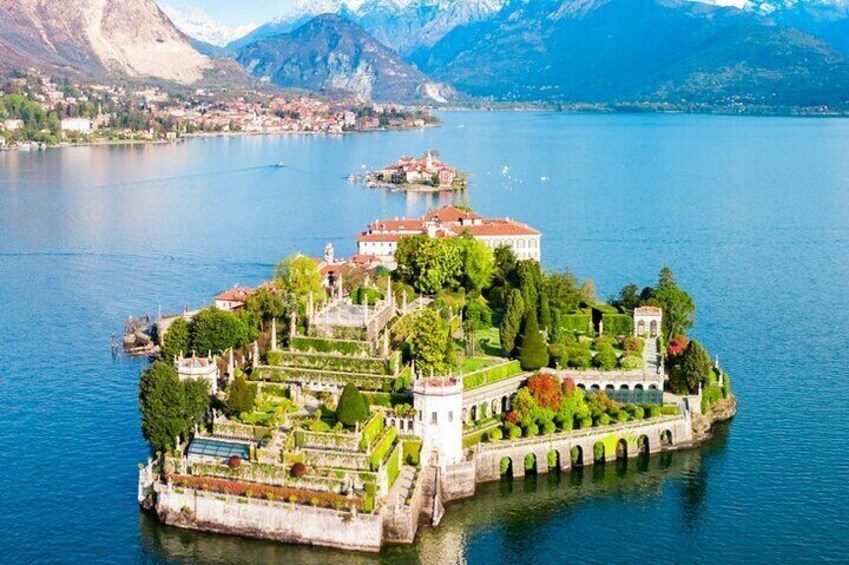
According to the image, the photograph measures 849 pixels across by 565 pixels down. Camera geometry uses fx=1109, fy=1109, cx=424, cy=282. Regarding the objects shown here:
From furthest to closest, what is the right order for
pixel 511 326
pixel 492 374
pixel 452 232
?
pixel 452 232, pixel 511 326, pixel 492 374

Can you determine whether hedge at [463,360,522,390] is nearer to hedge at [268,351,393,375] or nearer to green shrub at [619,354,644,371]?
hedge at [268,351,393,375]

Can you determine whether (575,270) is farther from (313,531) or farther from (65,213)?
(65,213)

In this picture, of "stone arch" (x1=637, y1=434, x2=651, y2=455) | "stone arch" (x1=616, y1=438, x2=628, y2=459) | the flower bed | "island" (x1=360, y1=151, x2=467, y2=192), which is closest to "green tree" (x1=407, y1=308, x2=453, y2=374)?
"stone arch" (x1=616, y1=438, x2=628, y2=459)

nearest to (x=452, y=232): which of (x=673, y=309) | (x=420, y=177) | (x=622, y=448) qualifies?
(x=673, y=309)

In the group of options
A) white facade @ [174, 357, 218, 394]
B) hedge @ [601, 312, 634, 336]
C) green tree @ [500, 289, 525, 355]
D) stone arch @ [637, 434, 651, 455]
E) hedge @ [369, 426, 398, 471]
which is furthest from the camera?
hedge @ [601, 312, 634, 336]

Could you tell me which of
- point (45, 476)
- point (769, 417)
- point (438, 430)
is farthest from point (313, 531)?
point (769, 417)

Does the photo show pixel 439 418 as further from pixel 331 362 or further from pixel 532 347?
pixel 532 347
